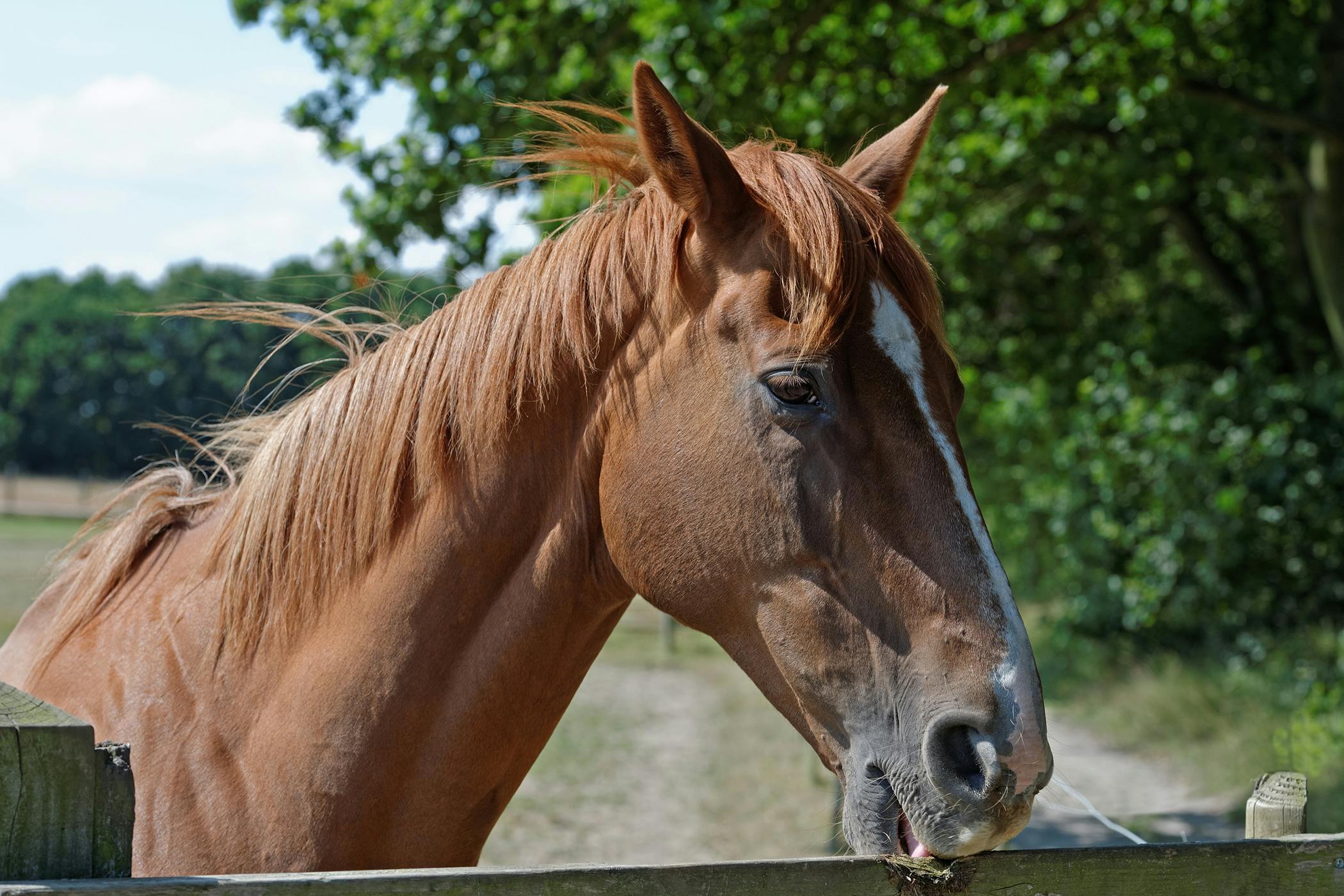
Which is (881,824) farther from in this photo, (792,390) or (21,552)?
(21,552)

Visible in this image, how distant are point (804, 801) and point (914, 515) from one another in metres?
6.64

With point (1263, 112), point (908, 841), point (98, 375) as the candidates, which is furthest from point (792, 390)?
point (98, 375)

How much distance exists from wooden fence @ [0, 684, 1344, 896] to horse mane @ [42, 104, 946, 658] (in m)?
0.68

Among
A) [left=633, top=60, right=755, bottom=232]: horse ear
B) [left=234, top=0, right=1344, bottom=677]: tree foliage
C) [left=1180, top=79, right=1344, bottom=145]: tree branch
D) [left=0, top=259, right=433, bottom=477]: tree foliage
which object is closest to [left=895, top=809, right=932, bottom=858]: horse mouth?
[left=633, top=60, right=755, bottom=232]: horse ear

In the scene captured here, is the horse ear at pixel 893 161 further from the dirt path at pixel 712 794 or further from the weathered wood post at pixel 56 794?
the dirt path at pixel 712 794

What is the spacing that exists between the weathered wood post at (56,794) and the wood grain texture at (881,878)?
5 centimetres

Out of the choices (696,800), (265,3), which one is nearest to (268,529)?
(265,3)

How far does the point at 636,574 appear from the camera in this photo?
1.78m

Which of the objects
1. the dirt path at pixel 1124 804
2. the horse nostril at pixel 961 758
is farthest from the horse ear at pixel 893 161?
the dirt path at pixel 1124 804

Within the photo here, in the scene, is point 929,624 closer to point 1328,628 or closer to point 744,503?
A: point 744,503

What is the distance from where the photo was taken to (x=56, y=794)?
122 cm

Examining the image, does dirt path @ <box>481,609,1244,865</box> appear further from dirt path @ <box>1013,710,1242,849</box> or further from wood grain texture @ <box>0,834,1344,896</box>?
wood grain texture @ <box>0,834,1344,896</box>

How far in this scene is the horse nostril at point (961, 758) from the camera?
4.78 ft

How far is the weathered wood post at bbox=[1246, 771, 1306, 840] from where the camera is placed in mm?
1816
